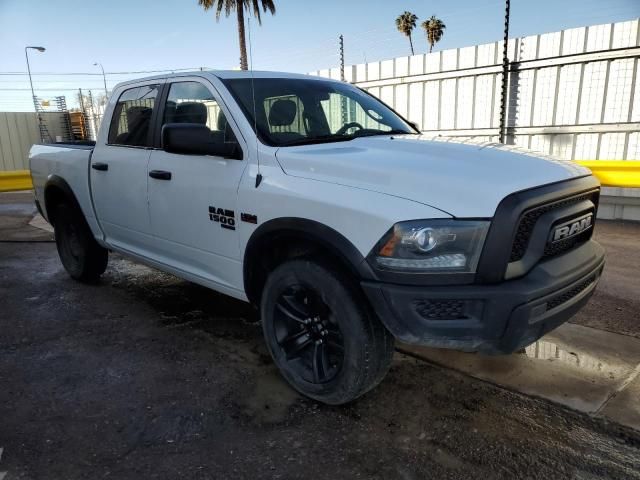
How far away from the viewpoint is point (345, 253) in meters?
2.40

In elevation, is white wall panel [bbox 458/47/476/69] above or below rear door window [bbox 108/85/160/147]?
above

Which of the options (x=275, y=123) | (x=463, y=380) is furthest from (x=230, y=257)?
(x=463, y=380)

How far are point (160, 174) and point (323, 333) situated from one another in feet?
5.66

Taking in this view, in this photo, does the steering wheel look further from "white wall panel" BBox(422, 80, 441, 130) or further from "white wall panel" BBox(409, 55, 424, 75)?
"white wall panel" BBox(409, 55, 424, 75)

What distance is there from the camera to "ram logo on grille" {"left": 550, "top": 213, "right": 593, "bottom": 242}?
95.5 inches

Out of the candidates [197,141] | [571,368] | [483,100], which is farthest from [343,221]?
[483,100]

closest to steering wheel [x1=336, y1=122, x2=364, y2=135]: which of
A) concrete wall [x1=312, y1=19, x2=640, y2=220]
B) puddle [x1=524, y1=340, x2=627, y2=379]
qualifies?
puddle [x1=524, y1=340, x2=627, y2=379]

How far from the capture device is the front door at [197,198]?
3109 millimetres

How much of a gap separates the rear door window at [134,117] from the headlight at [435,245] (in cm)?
240

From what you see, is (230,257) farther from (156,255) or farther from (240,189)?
(156,255)

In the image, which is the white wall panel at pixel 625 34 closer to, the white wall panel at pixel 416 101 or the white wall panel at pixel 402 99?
the white wall panel at pixel 416 101

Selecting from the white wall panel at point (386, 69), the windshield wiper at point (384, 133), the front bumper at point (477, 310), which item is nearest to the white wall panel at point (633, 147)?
the white wall panel at point (386, 69)

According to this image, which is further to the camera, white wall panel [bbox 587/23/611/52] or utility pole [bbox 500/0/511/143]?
utility pole [bbox 500/0/511/143]

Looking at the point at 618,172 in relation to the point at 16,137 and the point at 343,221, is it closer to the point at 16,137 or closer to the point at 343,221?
the point at 343,221
